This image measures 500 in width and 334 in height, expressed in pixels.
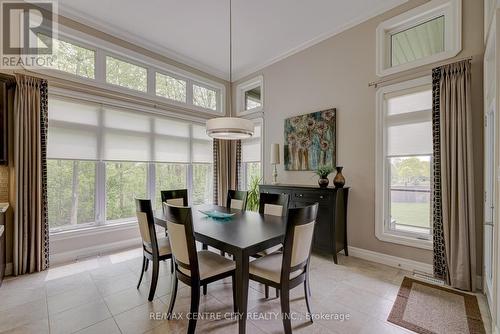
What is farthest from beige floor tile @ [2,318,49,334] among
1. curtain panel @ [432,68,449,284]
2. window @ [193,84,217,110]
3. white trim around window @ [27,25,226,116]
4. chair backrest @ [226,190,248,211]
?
window @ [193,84,217,110]

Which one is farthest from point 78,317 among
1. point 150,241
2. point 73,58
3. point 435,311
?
point 73,58

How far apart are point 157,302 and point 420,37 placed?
4.44 metres

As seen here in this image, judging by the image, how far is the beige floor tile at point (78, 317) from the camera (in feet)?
6.07

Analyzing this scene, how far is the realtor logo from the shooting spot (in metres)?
2.85

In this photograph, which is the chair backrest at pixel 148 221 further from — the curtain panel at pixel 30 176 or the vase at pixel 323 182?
the vase at pixel 323 182

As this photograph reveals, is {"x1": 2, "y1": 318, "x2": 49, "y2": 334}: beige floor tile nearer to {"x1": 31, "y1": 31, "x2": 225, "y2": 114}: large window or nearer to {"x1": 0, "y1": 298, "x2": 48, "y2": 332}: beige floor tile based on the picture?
{"x1": 0, "y1": 298, "x2": 48, "y2": 332}: beige floor tile

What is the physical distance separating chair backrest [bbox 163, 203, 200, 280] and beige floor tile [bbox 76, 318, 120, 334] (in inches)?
27.8

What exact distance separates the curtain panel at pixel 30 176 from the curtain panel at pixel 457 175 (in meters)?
4.83

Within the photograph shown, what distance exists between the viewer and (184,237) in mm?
1773

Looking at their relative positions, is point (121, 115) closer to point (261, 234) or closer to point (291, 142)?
point (291, 142)

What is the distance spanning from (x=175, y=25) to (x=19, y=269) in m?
3.89

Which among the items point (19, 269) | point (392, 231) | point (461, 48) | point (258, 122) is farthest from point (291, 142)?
point (19, 269)

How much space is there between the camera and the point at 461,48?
2.53 m

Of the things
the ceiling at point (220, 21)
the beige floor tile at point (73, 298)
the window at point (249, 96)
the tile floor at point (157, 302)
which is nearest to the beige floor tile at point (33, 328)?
the tile floor at point (157, 302)
